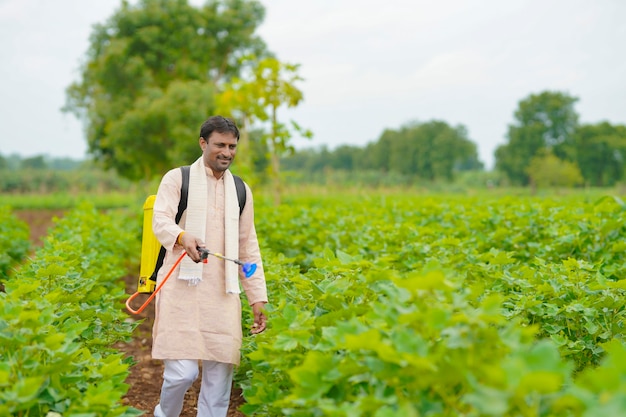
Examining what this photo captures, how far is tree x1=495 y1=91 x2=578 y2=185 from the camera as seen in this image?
67000 mm

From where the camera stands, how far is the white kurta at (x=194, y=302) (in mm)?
3527

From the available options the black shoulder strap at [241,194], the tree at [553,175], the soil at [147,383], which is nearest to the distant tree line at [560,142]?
the tree at [553,175]

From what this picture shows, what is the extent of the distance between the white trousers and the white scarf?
45cm

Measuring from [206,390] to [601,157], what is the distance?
231ft

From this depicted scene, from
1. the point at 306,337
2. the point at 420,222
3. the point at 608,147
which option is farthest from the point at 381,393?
the point at 608,147

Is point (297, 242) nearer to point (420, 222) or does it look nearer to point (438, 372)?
point (420, 222)

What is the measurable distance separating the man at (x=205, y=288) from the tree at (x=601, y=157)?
224 feet

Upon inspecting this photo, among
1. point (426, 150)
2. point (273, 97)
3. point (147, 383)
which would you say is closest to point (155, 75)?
point (273, 97)

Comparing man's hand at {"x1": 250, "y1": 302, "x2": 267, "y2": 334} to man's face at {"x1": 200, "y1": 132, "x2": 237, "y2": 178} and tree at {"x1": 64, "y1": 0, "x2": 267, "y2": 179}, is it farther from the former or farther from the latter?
tree at {"x1": 64, "y1": 0, "x2": 267, "y2": 179}

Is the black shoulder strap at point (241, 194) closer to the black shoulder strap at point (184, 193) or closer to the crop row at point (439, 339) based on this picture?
the black shoulder strap at point (184, 193)

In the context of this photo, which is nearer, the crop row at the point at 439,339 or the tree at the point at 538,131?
the crop row at the point at 439,339

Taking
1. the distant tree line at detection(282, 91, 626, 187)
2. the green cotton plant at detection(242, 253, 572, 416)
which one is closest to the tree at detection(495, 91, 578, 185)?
the distant tree line at detection(282, 91, 626, 187)

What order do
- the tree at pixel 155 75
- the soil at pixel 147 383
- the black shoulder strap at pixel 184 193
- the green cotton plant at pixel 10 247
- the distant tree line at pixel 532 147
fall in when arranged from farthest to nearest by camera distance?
the distant tree line at pixel 532 147
the tree at pixel 155 75
the green cotton plant at pixel 10 247
the soil at pixel 147 383
the black shoulder strap at pixel 184 193

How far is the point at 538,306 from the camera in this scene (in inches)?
144
